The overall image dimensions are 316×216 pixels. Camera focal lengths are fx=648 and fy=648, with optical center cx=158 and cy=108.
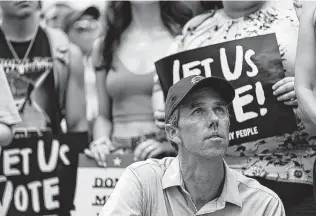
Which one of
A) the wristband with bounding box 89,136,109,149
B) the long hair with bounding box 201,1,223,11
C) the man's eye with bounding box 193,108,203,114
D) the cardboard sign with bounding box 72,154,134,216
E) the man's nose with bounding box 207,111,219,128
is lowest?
the cardboard sign with bounding box 72,154,134,216

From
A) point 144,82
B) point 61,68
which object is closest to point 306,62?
point 144,82

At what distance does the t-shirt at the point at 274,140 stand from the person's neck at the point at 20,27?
0.98 metres

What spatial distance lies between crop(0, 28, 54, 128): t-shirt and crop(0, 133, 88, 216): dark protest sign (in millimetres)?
125

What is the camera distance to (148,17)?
333 centimetres

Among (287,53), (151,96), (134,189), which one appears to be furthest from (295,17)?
(134,189)

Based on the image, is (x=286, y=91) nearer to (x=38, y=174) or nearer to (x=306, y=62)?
(x=306, y=62)

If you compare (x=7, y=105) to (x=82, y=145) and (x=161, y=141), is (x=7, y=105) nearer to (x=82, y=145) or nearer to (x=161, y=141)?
(x=82, y=145)

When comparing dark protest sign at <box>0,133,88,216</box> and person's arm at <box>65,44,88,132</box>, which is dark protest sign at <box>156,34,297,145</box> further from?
dark protest sign at <box>0,133,88,216</box>

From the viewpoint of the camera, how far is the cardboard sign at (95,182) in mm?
3284

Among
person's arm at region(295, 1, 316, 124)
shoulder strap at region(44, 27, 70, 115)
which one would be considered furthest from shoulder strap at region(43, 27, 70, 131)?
person's arm at region(295, 1, 316, 124)

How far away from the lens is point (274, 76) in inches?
109

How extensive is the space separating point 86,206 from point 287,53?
1.32 m

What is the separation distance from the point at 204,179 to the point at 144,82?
1.23 m

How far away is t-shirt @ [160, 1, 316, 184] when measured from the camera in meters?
2.73
